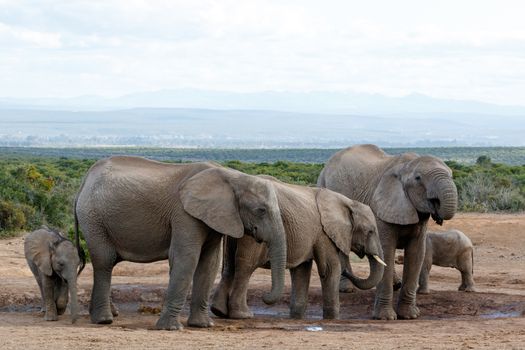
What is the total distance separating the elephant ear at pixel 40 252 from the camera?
13.2 m

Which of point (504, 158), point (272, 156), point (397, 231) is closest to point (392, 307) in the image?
point (397, 231)

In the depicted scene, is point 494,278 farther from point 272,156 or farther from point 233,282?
point 272,156

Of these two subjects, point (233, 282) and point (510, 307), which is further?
point (510, 307)

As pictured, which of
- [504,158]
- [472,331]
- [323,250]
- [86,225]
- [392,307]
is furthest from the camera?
[504,158]

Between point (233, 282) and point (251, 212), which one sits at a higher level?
point (251, 212)

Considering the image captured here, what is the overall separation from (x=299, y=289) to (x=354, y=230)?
0.98 metres

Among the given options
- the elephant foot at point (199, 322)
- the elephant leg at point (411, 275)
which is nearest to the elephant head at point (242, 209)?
the elephant foot at point (199, 322)

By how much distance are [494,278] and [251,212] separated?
7.28 meters

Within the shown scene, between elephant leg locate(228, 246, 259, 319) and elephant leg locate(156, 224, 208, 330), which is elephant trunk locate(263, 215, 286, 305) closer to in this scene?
elephant leg locate(156, 224, 208, 330)

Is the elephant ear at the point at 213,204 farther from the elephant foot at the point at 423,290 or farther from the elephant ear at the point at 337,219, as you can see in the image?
the elephant foot at the point at 423,290

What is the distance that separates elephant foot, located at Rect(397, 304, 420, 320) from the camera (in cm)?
1481

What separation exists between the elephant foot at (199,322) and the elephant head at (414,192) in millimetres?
2835

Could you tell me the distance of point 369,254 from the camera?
14.1 meters

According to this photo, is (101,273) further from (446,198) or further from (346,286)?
(346,286)
